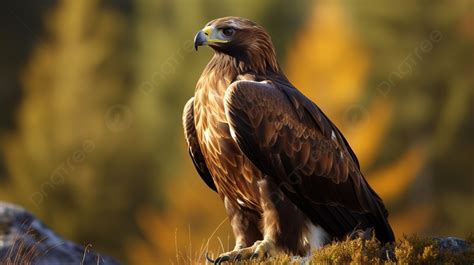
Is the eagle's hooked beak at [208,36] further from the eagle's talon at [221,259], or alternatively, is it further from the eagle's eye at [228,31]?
the eagle's talon at [221,259]

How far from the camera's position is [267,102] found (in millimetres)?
6383

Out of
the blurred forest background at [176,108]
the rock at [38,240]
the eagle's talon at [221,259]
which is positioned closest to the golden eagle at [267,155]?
the eagle's talon at [221,259]

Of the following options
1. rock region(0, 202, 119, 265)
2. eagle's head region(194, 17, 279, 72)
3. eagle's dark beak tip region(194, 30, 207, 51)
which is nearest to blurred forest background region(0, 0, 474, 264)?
rock region(0, 202, 119, 265)

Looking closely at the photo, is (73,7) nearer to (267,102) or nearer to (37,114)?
(37,114)

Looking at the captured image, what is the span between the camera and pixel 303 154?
21.6ft

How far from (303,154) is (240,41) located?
1.15m

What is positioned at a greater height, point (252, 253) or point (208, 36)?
point (208, 36)

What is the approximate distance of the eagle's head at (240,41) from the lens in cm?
657

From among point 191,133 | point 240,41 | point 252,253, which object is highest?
point 240,41

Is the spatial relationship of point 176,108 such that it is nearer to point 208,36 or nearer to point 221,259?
point 208,36

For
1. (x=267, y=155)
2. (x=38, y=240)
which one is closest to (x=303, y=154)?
(x=267, y=155)

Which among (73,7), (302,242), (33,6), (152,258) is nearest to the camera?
(302,242)

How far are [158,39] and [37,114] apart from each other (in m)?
3.53

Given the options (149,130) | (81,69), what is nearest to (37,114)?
(81,69)
